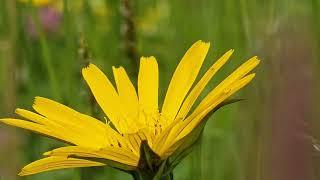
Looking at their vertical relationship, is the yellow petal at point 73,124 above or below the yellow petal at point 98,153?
above

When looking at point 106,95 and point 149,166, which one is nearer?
point 149,166

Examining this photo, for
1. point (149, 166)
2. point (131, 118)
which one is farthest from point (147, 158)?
point (131, 118)

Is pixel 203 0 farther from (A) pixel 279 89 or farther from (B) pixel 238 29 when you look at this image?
(A) pixel 279 89

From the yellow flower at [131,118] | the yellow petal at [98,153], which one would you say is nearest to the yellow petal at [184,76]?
the yellow flower at [131,118]

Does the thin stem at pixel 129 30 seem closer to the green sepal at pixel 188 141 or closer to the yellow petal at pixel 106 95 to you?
the yellow petal at pixel 106 95

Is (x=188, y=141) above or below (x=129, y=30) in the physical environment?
below

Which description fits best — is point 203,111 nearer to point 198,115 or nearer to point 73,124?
point 198,115

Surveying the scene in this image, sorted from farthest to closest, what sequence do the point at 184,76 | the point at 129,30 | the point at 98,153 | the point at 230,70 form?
1. the point at 230,70
2. the point at 129,30
3. the point at 184,76
4. the point at 98,153

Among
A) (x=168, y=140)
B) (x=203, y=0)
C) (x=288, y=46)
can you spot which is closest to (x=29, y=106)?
(x=203, y=0)
